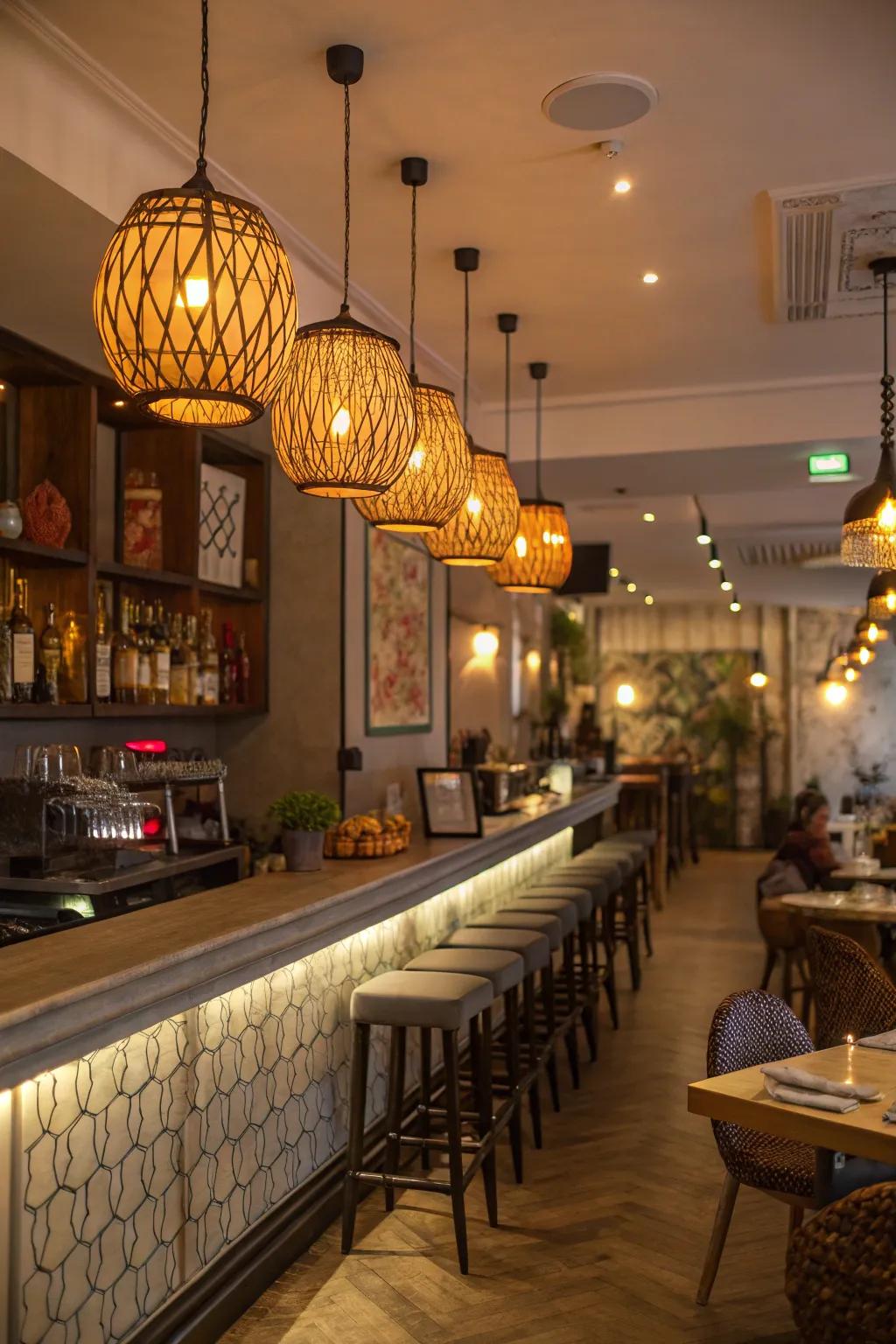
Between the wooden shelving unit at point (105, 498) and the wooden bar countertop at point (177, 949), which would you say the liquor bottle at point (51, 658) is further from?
the wooden bar countertop at point (177, 949)

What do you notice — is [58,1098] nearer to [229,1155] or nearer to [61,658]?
[229,1155]

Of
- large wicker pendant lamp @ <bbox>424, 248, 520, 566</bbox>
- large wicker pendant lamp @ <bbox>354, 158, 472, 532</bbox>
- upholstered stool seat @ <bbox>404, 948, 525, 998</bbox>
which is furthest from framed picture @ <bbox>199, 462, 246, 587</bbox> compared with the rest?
upholstered stool seat @ <bbox>404, 948, 525, 998</bbox>

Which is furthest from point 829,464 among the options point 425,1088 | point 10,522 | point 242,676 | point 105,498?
point 10,522

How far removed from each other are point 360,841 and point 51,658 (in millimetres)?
1227

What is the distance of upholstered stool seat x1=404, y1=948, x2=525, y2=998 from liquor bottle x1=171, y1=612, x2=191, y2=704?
140cm

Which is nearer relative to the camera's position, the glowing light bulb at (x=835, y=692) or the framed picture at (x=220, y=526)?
the framed picture at (x=220, y=526)

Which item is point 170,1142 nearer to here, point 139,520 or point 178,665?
point 178,665

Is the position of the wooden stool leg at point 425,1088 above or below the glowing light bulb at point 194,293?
below

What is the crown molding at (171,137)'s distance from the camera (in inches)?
117

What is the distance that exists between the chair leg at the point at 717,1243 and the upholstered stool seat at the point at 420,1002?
86 centimetres

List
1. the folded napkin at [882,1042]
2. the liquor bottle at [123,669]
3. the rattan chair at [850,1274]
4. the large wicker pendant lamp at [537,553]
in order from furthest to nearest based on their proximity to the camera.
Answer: the large wicker pendant lamp at [537,553] → the liquor bottle at [123,669] → the folded napkin at [882,1042] → the rattan chair at [850,1274]

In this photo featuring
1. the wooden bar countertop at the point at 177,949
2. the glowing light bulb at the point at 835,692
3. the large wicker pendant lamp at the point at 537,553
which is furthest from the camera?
the glowing light bulb at the point at 835,692

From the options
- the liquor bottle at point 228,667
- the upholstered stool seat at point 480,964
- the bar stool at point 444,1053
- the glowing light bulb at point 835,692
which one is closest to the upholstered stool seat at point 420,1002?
the bar stool at point 444,1053

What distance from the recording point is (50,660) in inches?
158
